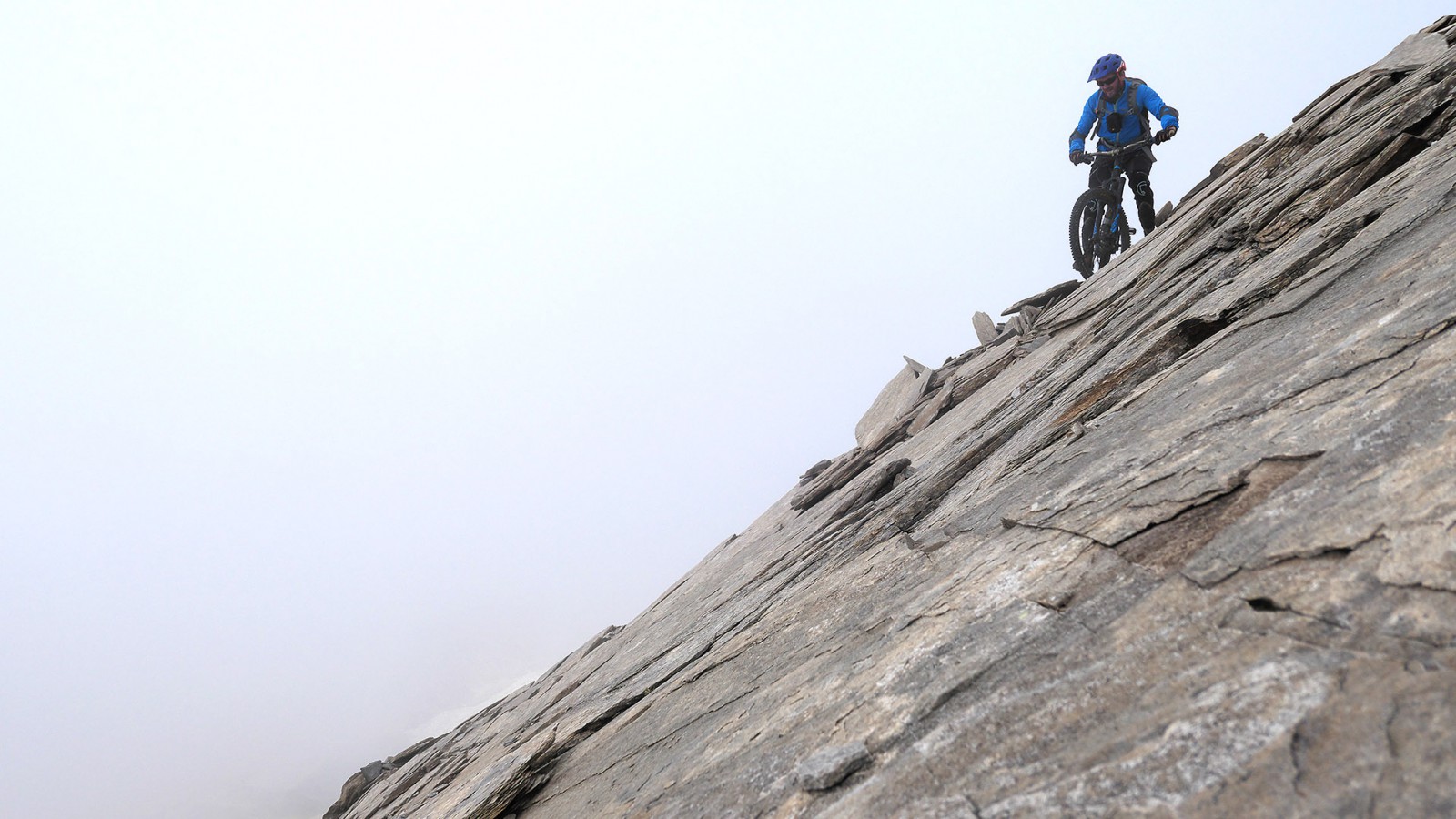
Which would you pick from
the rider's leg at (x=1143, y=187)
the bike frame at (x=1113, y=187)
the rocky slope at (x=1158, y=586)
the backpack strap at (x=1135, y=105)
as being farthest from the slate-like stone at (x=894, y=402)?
the backpack strap at (x=1135, y=105)

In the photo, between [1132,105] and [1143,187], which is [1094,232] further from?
[1132,105]

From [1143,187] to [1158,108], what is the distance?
2150 millimetres

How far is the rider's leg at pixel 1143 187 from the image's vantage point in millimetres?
20280

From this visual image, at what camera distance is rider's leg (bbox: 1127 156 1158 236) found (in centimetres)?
2028

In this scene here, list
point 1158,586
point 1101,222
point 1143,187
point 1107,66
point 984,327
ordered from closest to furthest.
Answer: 1. point 1158,586
2. point 1107,66
3. point 1143,187
4. point 1101,222
5. point 984,327

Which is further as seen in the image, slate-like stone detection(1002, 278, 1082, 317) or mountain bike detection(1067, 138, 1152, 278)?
slate-like stone detection(1002, 278, 1082, 317)

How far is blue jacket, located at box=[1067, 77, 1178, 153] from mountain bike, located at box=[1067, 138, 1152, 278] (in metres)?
0.32

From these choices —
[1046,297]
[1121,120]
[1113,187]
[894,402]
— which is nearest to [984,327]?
[1046,297]

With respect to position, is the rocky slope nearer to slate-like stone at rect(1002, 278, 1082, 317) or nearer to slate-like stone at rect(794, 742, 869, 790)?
slate-like stone at rect(794, 742, 869, 790)

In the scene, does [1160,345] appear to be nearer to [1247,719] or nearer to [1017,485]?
[1017,485]

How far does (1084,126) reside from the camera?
20.5m

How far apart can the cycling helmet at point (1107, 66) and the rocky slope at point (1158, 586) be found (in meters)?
4.73

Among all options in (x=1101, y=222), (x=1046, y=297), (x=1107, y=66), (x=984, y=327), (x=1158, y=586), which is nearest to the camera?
(x=1158, y=586)

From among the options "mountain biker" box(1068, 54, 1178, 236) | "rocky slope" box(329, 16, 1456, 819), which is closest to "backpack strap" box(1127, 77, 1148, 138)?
"mountain biker" box(1068, 54, 1178, 236)
